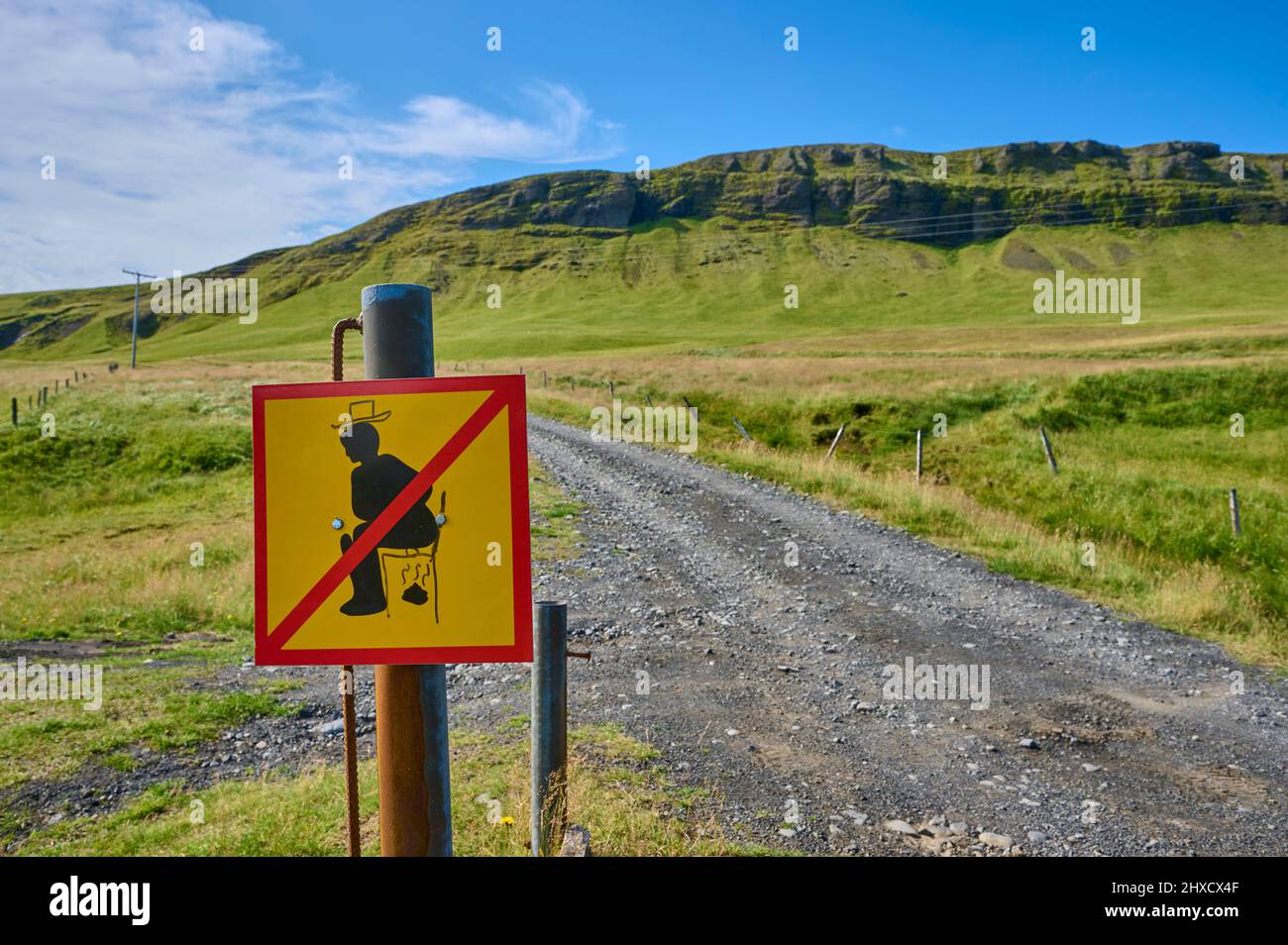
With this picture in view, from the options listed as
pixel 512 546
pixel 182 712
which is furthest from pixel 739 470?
pixel 512 546

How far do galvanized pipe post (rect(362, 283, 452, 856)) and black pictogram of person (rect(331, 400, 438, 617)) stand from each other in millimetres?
226

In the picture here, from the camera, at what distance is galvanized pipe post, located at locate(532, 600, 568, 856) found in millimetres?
4043

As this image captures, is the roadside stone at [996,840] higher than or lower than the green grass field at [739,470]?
lower

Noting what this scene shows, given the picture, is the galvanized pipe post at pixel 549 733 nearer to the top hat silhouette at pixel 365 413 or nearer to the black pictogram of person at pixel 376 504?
the black pictogram of person at pixel 376 504

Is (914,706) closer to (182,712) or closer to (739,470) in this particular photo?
(182,712)

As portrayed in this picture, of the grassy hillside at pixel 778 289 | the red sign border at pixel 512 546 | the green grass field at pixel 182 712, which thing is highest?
the grassy hillside at pixel 778 289

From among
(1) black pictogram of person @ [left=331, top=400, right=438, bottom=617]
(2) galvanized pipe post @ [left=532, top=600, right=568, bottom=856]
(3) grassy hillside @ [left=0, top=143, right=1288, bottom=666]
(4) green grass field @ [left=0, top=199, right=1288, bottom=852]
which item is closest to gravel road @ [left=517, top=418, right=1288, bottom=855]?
(4) green grass field @ [left=0, top=199, right=1288, bottom=852]

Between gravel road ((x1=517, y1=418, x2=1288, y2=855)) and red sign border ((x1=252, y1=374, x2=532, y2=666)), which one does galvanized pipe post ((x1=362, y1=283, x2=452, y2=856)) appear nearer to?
red sign border ((x1=252, y1=374, x2=532, y2=666))

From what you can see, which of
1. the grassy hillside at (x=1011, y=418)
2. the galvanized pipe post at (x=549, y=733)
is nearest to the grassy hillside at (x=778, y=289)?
the grassy hillside at (x=1011, y=418)

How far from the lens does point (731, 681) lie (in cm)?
788

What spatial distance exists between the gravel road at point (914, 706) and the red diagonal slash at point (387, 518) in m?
3.52

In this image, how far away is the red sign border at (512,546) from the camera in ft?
7.97

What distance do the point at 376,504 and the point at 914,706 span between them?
636 cm
